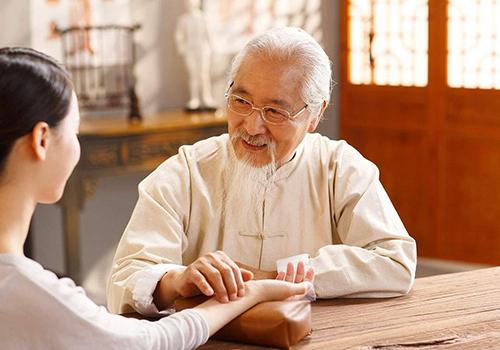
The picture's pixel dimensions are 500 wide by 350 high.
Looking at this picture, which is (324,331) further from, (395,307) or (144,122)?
(144,122)

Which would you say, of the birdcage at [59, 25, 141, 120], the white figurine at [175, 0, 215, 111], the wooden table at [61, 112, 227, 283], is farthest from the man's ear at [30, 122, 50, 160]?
the white figurine at [175, 0, 215, 111]

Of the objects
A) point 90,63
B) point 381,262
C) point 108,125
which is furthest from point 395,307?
point 90,63

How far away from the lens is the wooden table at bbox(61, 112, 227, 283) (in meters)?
5.05

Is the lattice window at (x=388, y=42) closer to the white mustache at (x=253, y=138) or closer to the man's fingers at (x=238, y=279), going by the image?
the white mustache at (x=253, y=138)

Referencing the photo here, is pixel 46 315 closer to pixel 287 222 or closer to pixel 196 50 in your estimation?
pixel 287 222

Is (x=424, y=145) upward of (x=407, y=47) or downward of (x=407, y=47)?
downward

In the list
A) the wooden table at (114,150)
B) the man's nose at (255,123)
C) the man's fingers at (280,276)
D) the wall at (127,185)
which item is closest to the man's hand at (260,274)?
the man's fingers at (280,276)

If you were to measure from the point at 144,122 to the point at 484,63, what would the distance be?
199 centimetres

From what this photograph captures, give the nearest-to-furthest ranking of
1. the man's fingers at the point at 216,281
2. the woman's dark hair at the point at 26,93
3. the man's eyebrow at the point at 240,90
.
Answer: the woman's dark hair at the point at 26,93, the man's fingers at the point at 216,281, the man's eyebrow at the point at 240,90

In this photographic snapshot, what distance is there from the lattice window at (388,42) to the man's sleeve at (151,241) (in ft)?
12.2

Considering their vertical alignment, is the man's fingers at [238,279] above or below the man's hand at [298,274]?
above

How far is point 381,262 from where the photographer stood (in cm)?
253

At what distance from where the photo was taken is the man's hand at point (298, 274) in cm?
227

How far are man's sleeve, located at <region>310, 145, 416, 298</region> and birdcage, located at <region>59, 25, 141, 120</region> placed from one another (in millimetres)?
2801
